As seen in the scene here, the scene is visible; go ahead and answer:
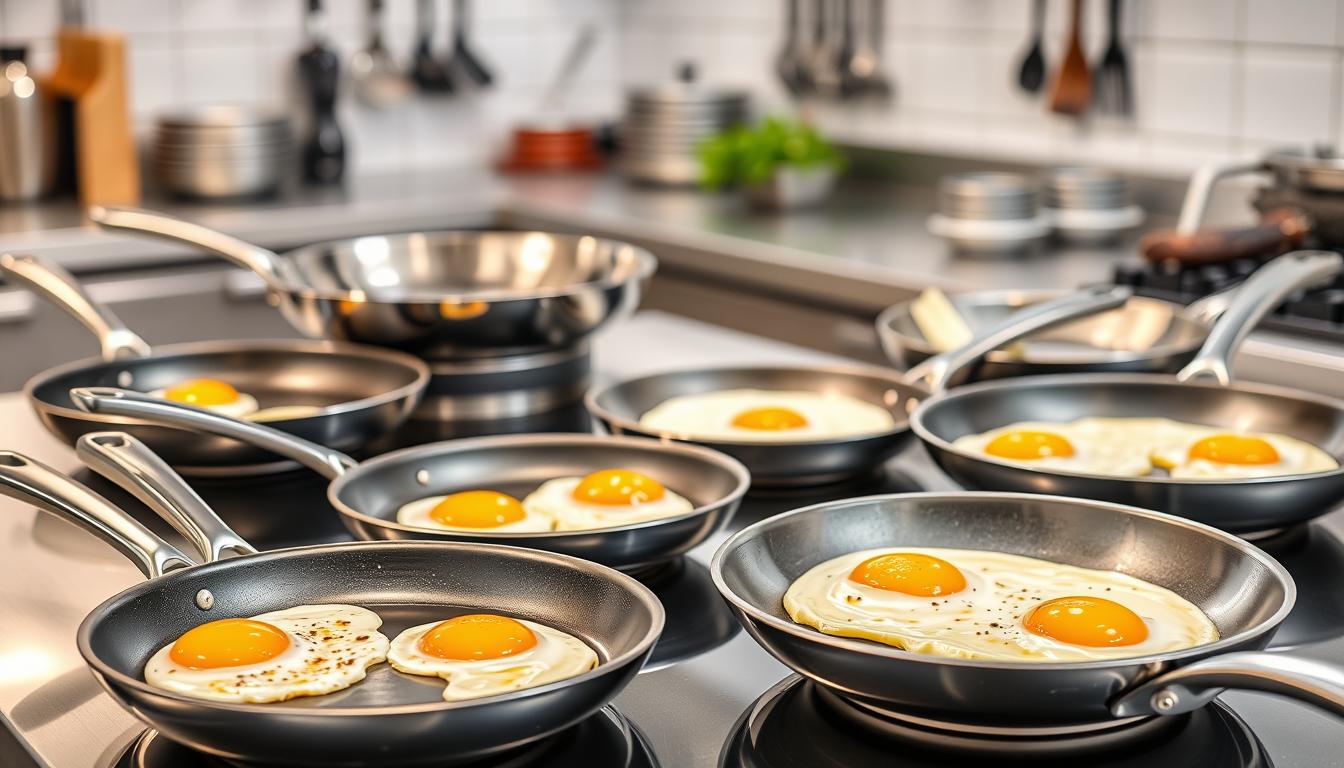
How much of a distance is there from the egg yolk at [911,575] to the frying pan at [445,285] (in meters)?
0.58

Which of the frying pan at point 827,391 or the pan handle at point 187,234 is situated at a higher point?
the pan handle at point 187,234

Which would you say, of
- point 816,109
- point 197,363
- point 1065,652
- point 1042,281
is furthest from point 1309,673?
point 816,109

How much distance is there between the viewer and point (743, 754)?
0.72 meters

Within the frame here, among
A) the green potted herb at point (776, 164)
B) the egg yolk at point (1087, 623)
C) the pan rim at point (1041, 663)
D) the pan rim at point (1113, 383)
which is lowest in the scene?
the egg yolk at point (1087, 623)

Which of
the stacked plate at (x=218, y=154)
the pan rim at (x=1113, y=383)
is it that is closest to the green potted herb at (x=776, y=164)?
the stacked plate at (x=218, y=154)

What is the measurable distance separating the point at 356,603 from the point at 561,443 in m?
0.30

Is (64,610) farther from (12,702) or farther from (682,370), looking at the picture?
(682,370)

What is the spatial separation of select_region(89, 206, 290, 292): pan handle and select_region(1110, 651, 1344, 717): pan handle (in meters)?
0.99

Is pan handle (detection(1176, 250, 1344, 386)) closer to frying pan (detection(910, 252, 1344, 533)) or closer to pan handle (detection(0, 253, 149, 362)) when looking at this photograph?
frying pan (detection(910, 252, 1344, 533))

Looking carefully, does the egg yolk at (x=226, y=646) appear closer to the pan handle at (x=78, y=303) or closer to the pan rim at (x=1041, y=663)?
the pan rim at (x=1041, y=663)

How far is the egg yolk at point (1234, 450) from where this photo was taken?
107 cm

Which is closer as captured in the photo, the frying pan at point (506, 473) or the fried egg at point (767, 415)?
the frying pan at point (506, 473)

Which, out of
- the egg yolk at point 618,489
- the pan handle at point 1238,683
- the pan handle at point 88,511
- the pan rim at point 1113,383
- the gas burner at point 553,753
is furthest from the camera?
the egg yolk at point 618,489

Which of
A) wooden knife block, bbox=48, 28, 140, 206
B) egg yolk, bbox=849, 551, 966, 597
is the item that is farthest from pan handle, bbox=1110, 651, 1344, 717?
wooden knife block, bbox=48, 28, 140, 206
